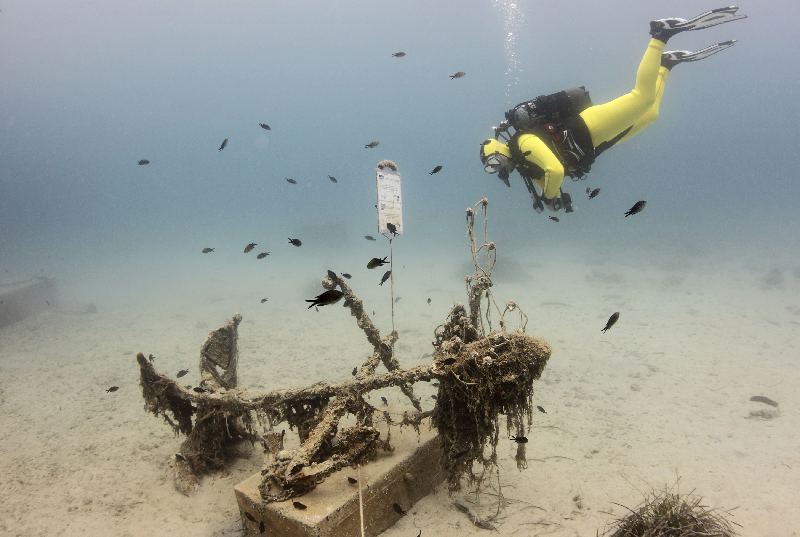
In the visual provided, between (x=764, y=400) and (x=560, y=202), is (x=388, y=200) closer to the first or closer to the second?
(x=560, y=202)

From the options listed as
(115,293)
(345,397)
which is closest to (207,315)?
(115,293)

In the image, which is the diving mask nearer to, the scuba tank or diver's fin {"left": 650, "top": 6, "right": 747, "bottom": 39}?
the scuba tank

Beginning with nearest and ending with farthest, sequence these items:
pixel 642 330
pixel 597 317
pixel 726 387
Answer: pixel 726 387 → pixel 642 330 → pixel 597 317

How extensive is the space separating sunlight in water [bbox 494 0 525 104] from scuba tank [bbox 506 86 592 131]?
126 metres

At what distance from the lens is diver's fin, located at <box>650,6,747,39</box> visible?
7.77m

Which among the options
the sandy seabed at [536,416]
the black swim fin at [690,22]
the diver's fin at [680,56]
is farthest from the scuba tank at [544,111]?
the sandy seabed at [536,416]

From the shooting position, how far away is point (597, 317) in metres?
15.3

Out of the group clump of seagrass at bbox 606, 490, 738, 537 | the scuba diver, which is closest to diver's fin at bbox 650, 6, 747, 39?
the scuba diver

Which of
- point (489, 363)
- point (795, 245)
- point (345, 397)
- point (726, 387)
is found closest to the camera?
point (489, 363)

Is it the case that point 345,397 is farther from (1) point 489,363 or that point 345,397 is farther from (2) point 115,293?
(2) point 115,293

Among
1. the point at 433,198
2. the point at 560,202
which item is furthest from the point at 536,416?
the point at 433,198

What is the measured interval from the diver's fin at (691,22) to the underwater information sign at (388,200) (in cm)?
678

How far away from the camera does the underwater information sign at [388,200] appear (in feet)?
15.6

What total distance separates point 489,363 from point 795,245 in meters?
45.0
